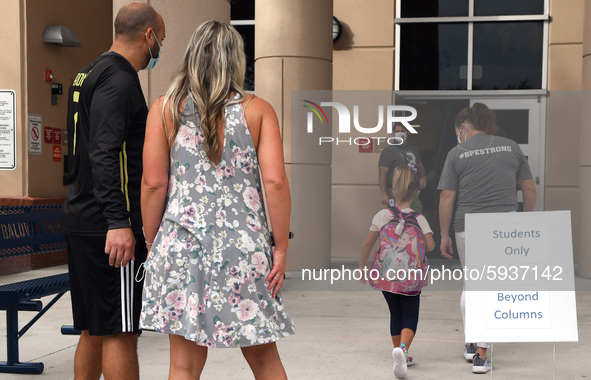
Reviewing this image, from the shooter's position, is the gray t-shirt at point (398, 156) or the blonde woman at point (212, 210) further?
the gray t-shirt at point (398, 156)

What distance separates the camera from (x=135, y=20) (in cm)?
372

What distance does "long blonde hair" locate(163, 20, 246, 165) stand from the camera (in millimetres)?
3080

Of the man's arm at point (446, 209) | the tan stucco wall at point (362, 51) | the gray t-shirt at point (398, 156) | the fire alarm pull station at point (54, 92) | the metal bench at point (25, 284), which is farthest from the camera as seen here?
the tan stucco wall at point (362, 51)

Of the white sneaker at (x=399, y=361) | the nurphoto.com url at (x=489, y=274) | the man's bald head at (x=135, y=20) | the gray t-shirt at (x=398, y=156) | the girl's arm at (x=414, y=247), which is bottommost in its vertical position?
the white sneaker at (x=399, y=361)

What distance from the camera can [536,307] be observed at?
4.70m

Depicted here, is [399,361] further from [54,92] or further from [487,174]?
[54,92]

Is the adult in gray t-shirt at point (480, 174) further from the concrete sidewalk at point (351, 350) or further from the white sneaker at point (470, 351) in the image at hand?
the concrete sidewalk at point (351, 350)

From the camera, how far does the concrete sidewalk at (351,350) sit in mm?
5109

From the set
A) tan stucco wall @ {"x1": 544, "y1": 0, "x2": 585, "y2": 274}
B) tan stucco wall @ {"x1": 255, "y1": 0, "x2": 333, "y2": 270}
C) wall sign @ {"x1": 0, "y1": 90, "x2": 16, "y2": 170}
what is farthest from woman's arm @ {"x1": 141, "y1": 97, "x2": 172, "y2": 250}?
tan stucco wall @ {"x1": 544, "y1": 0, "x2": 585, "y2": 274}

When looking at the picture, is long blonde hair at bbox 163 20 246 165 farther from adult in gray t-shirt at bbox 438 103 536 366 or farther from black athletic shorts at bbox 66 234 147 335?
adult in gray t-shirt at bbox 438 103 536 366

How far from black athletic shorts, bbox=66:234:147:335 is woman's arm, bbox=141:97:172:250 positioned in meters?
0.49

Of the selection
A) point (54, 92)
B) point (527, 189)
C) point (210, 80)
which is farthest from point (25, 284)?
point (54, 92)

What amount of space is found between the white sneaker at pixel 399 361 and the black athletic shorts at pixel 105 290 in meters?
1.93

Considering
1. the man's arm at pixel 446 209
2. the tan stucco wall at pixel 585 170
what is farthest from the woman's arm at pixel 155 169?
the tan stucco wall at pixel 585 170
